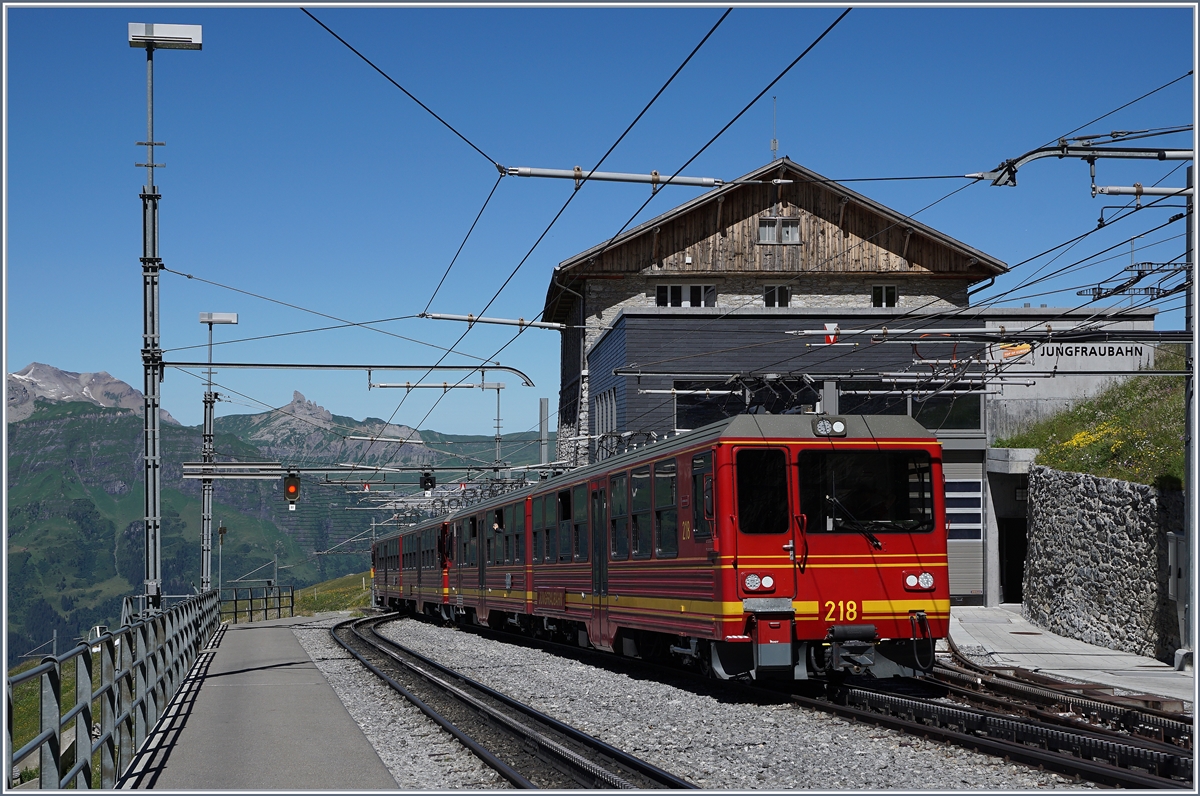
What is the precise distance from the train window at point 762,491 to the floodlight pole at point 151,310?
9.31 meters

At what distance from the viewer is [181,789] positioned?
29.6 ft

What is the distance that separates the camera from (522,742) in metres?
10.4

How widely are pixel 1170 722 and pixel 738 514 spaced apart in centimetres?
437

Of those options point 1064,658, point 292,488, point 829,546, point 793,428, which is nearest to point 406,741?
point 829,546

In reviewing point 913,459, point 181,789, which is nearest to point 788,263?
point 913,459

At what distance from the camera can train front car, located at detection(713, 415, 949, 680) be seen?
12.5m

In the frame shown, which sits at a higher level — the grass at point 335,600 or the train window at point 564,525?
the train window at point 564,525

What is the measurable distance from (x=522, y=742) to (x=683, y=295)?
29459mm

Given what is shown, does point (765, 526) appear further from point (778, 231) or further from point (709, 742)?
point (778, 231)

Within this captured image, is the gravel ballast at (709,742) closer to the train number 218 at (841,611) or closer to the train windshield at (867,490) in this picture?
the train number 218 at (841,611)

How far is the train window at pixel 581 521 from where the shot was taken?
17.8 metres

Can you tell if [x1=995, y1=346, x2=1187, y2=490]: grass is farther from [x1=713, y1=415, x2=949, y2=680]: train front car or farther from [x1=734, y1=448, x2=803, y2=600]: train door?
[x1=734, y1=448, x2=803, y2=600]: train door

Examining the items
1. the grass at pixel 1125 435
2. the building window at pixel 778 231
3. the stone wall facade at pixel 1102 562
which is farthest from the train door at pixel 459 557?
the building window at pixel 778 231

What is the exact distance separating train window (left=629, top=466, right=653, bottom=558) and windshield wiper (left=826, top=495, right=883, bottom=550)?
2.64 metres
